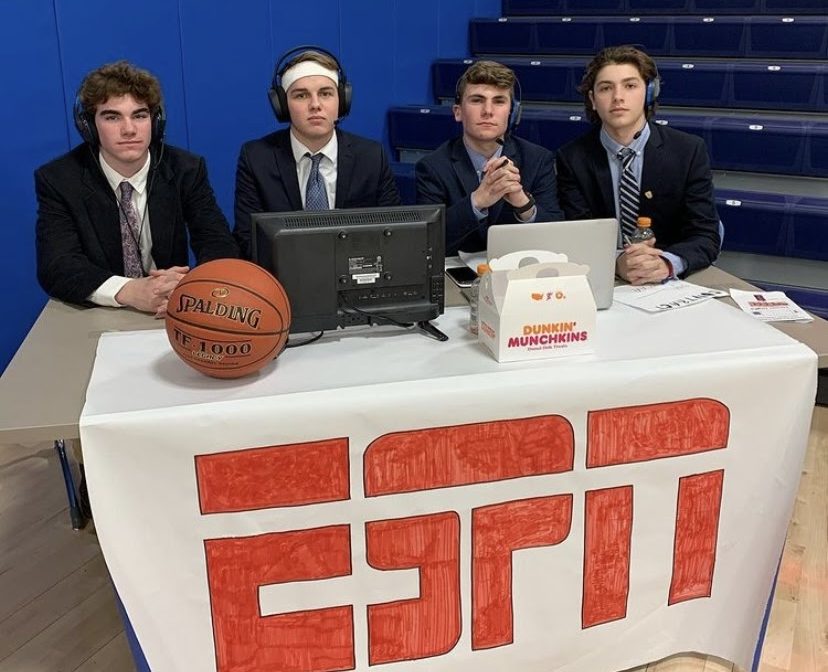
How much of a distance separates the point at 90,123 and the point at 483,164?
1100 mm

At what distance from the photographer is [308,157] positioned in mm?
2469

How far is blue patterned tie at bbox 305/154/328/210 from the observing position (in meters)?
2.46

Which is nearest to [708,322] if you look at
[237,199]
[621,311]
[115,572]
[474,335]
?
[621,311]

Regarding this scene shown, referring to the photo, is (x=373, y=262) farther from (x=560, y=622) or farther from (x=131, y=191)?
(x=131, y=191)

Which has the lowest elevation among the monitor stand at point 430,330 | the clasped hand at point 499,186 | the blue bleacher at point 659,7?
the monitor stand at point 430,330

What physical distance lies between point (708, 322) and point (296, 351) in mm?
868

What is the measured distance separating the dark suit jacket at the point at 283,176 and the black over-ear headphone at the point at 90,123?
0.30 meters

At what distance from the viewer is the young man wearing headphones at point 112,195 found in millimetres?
2010

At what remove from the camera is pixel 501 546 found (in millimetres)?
1518

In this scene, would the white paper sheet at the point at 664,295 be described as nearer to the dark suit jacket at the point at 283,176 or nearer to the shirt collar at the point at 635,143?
the shirt collar at the point at 635,143

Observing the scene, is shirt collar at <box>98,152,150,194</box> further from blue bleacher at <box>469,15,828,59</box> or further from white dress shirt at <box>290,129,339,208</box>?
blue bleacher at <box>469,15,828,59</box>

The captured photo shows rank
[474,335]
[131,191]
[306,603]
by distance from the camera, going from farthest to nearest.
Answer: [131,191], [474,335], [306,603]

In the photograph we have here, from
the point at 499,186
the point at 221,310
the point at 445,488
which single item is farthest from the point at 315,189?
the point at 445,488

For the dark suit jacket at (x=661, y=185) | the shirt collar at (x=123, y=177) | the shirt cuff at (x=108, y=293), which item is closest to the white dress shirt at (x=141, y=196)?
the shirt collar at (x=123, y=177)
